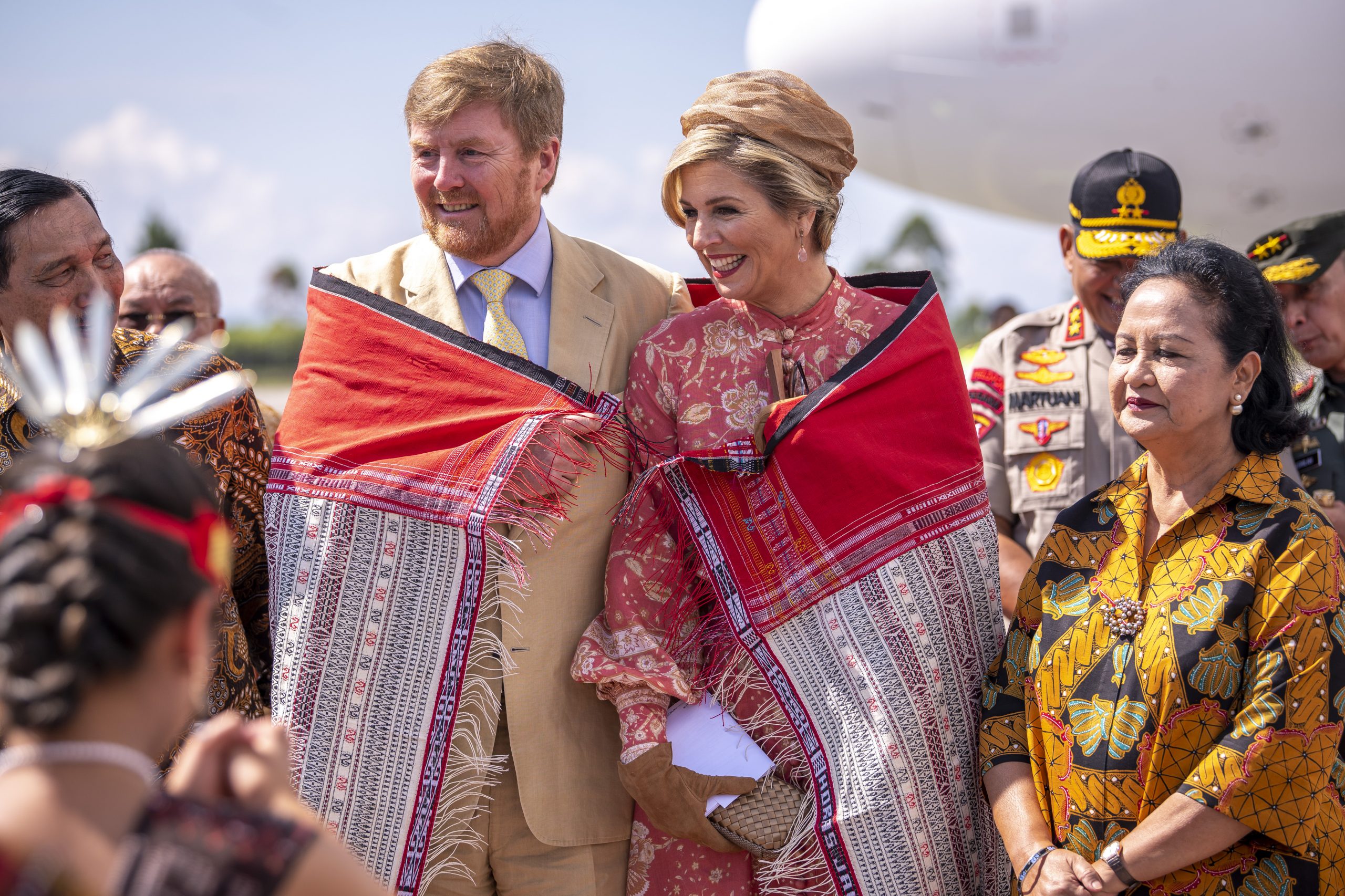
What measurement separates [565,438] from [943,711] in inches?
45.9

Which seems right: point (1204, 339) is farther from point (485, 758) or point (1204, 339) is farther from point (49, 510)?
point (49, 510)

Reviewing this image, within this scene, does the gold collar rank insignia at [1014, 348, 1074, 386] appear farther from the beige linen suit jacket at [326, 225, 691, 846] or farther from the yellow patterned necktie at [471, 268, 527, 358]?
the yellow patterned necktie at [471, 268, 527, 358]

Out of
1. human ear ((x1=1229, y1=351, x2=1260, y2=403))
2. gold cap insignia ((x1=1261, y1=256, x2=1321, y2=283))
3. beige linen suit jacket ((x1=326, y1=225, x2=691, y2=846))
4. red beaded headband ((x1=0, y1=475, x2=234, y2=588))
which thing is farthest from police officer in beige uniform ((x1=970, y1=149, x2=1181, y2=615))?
red beaded headband ((x1=0, y1=475, x2=234, y2=588))

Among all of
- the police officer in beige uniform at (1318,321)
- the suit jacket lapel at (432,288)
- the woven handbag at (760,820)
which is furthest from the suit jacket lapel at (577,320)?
the police officer in beige uniform at (1318,321)

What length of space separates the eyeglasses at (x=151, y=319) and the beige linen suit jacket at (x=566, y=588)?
1.82 meters

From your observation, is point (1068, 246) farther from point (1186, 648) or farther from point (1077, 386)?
point (1186, 648)

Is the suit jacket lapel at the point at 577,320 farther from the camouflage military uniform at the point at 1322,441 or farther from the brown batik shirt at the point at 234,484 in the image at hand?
the camouflage military uniform at the point at 1322,441

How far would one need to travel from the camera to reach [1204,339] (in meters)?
2.73

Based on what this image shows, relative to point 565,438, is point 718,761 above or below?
below

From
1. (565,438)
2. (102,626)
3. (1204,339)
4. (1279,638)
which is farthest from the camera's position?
(565,438)

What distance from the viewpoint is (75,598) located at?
53.7 inches

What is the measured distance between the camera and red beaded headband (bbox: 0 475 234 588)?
4.66 feet

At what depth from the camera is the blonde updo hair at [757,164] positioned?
3.00 meters

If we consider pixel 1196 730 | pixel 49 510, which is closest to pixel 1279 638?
pixel 1196 730
